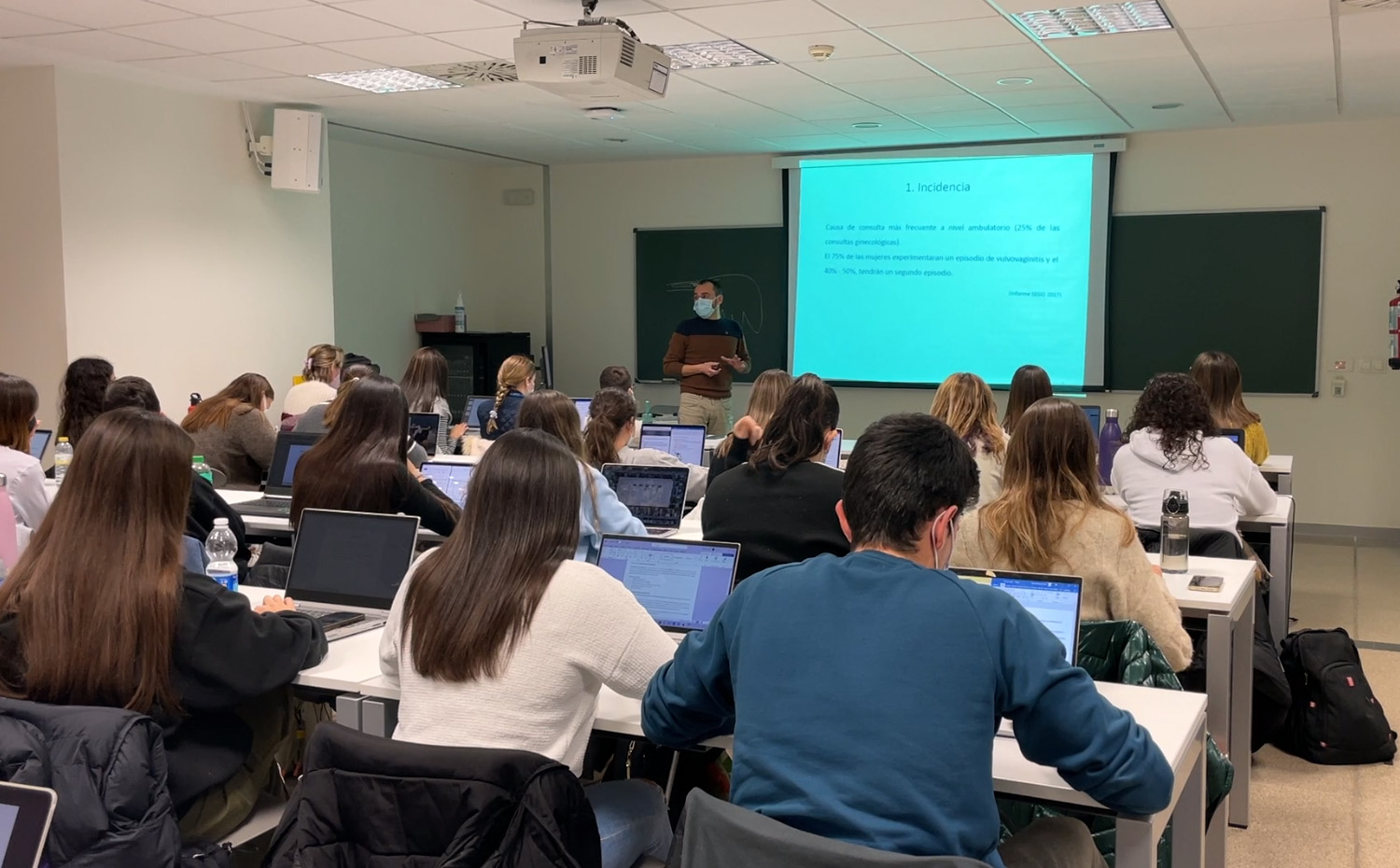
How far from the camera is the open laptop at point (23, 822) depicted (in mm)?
1443

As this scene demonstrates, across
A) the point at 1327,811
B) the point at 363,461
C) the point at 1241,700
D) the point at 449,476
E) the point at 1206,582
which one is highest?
the point at 363,461

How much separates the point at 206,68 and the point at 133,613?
5126 mm

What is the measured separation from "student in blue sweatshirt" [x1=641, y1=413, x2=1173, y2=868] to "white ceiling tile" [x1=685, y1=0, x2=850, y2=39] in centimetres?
365

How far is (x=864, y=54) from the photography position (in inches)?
235

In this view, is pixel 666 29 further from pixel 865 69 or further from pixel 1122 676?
pixel 1122 676

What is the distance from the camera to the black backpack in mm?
4090

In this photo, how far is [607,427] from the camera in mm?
4762

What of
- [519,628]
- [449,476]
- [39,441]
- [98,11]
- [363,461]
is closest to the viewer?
[519,628]

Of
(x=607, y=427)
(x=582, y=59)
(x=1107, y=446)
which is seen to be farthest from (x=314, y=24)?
(x=1107, y=446)

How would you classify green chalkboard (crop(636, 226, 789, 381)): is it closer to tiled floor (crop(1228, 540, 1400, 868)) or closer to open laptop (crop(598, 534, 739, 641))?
tiled floor (crop(1228, 540, 1400, 868))

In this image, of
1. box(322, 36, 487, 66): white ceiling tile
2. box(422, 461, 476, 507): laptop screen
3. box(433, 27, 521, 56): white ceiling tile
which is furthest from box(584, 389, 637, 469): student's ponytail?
box(322, 36, 487, 66): white ceiling tile

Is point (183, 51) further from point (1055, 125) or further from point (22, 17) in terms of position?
point (1055, 125)

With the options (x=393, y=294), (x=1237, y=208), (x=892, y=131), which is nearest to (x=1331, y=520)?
(x=1237, y=208)

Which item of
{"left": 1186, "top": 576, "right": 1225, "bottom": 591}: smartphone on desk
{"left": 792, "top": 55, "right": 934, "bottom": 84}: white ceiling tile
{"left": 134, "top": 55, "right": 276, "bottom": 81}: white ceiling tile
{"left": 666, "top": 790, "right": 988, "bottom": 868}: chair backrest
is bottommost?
{"left": 1186, "top": 576, "right": 1225, "bottom": 591}: smartphone on desk
